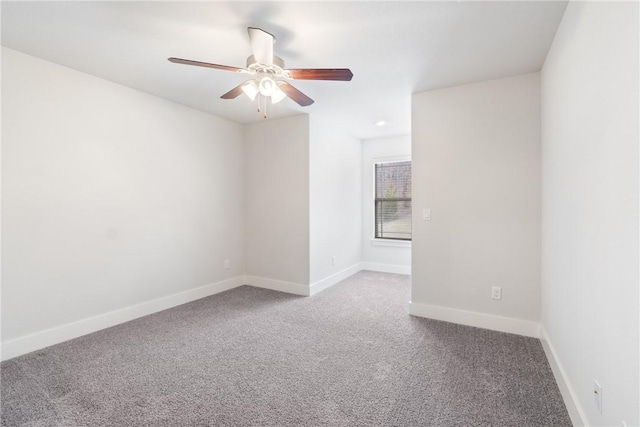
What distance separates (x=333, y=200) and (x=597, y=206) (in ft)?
11.1

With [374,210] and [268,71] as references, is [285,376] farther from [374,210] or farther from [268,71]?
[374,210]

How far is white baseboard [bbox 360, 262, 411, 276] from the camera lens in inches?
202

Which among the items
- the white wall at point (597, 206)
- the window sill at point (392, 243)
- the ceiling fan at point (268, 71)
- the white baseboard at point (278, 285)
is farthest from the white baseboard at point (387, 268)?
the ceiling fan at point (268, 71)

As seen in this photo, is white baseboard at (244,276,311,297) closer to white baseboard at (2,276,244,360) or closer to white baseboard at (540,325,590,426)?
white baseboard at (2,276,244,360)

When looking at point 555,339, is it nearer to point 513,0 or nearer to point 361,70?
point 513,0

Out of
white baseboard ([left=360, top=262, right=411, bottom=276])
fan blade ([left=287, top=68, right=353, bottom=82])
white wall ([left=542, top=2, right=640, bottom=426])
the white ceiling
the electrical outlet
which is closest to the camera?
white wall ([left=542, top=2, right=640, bottom=426])

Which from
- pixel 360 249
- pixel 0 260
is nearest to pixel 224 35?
pixel 0 260

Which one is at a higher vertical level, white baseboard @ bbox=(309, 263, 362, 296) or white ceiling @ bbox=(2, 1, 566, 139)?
white ceiling @ bbox=(2, 1, 566, 139)

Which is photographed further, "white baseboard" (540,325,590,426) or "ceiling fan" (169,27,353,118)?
"ceiling fan" (169,27,353,118)

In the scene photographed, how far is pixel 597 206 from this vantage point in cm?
137

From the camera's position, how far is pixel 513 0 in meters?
1.76

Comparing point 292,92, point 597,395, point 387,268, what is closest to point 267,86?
point 292,92

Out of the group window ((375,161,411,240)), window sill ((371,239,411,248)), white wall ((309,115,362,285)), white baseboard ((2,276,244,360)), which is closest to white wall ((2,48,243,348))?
white baseboard ((2,276,244,360))

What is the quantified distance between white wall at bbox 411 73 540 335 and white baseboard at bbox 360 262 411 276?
1896 mm
